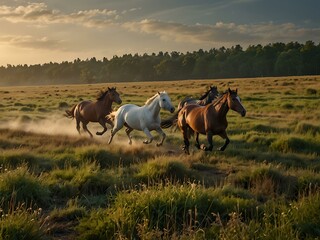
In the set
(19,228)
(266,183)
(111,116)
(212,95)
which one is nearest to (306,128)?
(212,95)

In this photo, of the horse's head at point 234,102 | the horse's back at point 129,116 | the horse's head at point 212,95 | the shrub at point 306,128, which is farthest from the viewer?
the shrub at point 306,128

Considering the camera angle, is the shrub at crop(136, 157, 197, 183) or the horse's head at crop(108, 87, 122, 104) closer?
the shrub at crop(136, 157, 197, 183)

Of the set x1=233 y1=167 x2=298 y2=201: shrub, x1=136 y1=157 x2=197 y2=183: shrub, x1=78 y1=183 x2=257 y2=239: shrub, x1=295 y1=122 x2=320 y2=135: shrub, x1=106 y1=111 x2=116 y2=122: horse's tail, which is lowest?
x1=295 y1=122 x2=320 y2=135: shrub

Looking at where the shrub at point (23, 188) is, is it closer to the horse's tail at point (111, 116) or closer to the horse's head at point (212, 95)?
the horse's tail at point (111, 116)

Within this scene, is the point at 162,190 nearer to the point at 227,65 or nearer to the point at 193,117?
the point at 193,117

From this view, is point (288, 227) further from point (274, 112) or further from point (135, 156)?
point (274, 112)

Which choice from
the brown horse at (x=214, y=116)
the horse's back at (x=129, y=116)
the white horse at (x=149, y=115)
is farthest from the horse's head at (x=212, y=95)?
the horse's back at (x=129, y=116)

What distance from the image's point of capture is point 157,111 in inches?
548

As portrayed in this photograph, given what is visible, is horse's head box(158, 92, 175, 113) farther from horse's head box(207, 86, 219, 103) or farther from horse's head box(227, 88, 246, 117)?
horse's head box(207, 86, 219, 103)

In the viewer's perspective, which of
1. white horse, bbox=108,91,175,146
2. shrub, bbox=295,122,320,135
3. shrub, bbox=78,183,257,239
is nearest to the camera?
shrub, bbox=78,183,257,239

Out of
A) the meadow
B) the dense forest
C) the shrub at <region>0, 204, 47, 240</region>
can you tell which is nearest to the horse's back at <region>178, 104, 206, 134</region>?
the meadow

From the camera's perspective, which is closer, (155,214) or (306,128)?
(155,214)

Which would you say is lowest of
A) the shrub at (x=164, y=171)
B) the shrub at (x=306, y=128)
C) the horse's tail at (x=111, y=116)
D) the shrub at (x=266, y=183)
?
the shrub at (x=306, y=128)

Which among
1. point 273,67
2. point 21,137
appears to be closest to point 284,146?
point 21,137
